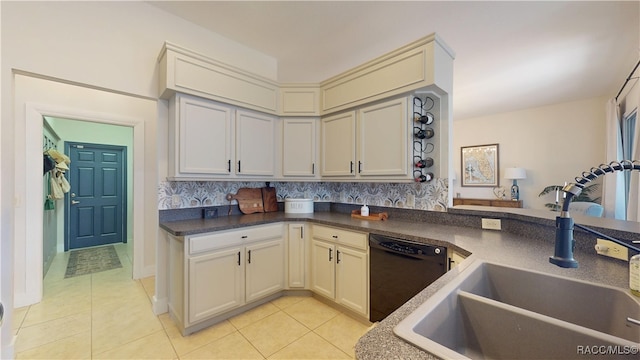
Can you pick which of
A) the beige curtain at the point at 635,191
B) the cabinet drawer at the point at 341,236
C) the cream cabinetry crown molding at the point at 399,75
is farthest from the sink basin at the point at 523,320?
the beige curtain at the point at 635,191

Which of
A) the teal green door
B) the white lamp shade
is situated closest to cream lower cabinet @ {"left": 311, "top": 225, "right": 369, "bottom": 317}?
the teal green door

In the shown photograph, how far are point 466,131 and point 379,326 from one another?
250 inches

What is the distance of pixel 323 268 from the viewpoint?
2.51m

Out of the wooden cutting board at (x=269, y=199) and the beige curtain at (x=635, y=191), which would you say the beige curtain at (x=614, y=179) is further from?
the wooden cutting board at (x=269, y=199)

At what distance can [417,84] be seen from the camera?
2123 millimetres

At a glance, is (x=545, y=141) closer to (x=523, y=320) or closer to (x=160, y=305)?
(x=523, y=320)

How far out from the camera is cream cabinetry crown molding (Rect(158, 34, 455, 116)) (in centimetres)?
212

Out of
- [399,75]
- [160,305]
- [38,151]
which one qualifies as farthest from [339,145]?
[38,151]

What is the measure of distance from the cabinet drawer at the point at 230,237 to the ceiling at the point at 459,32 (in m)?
2.04

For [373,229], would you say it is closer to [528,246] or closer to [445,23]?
[528,246]

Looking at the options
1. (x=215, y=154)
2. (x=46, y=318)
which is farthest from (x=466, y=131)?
(x=46, y=318)

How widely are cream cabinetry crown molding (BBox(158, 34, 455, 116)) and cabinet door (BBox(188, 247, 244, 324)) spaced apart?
148cm

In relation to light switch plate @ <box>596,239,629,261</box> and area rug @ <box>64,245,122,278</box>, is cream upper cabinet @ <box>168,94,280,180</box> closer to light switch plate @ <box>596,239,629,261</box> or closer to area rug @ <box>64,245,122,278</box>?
area rug @ <box>64,245,122,278</box>

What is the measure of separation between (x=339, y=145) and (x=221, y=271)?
1.72 metres
